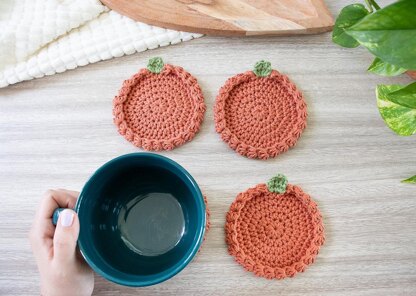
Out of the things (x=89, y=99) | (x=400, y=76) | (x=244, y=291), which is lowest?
(x=244, y=291)

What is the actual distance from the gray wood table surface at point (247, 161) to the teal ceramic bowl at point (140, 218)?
0.06 metres

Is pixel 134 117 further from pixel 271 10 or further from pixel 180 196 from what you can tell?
pixel 271 10

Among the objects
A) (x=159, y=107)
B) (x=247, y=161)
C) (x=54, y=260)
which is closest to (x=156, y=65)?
(x=159, y=107)

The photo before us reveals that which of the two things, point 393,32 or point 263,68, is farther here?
point 263,68

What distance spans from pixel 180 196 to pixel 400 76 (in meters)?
0.36

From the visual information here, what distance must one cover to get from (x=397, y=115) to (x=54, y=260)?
426 mm

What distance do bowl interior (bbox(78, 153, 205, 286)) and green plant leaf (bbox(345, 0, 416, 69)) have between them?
0.24m

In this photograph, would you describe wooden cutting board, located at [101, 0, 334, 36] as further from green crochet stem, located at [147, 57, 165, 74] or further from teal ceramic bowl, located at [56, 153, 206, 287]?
teal ceramic bowl, located at [56, 153, 206, 287]

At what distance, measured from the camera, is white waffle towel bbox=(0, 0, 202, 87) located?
0.64m

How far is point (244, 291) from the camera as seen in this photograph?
58 centimetres

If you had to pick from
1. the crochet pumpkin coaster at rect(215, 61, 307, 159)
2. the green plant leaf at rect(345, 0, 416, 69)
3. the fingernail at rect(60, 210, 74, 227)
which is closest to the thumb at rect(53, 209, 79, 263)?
the fingernail at rect(60, 210, 74, 227)

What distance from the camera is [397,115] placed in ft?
1.68

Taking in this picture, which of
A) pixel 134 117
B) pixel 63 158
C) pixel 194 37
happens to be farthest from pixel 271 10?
pixel 63 158

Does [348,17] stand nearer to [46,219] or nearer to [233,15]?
[233,15]
